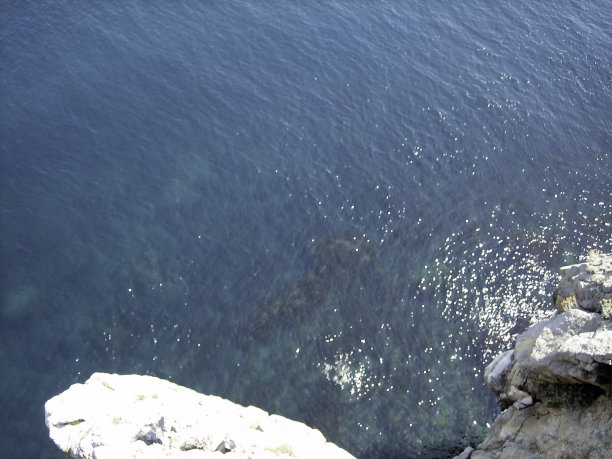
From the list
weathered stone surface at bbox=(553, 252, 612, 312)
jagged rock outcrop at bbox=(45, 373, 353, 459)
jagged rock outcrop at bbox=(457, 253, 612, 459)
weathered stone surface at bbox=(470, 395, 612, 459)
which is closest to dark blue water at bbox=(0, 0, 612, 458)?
weathered stone surface at bbox=(470, 395, 612, 459)

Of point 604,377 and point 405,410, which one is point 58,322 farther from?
point 604,377

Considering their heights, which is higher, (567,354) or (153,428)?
(567,354)

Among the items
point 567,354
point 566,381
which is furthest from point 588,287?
point 566,381

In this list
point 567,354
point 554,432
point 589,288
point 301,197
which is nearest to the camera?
point 567,354

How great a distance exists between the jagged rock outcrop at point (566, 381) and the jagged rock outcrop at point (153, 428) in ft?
40.0

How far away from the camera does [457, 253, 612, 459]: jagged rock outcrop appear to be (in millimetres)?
36031

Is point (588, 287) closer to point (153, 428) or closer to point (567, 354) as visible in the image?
point (567, 354)

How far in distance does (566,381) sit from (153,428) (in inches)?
907

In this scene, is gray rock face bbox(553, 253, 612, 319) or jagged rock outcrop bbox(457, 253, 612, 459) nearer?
jagged rock outcrop bbox(457, 253, 612, 459)

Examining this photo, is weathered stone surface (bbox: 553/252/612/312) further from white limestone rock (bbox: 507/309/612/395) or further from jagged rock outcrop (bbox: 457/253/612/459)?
white limestone rock (bbox: 507/309/612/395)

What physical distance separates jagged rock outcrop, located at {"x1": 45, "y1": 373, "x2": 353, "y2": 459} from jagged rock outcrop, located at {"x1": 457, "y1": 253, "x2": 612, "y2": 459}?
40.0 feet

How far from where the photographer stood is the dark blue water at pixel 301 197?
5559cm

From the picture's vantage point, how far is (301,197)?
68875 millimetres

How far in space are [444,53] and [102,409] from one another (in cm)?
6741
